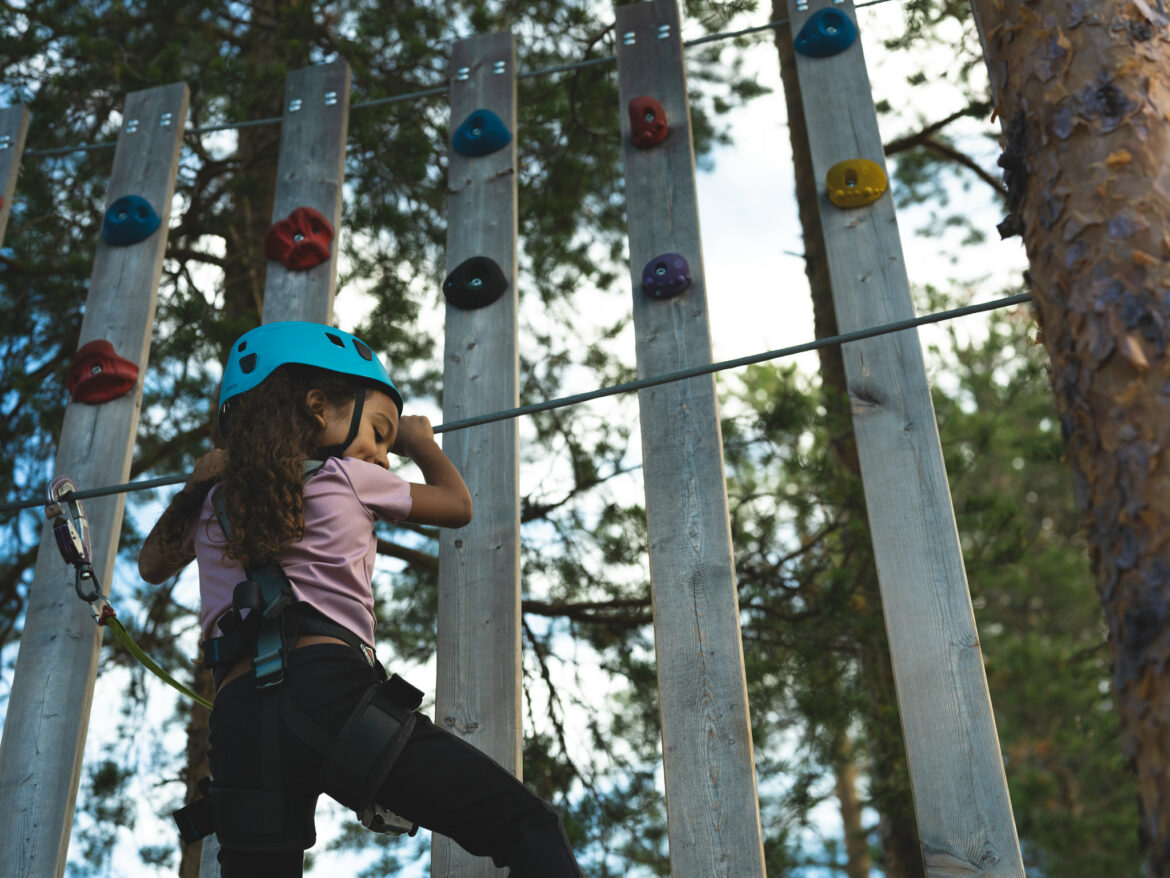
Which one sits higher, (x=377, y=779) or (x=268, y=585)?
(x=268, y=585)

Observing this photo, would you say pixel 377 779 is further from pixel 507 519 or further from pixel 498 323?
pixel 498 323

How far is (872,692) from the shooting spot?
5.12 metres

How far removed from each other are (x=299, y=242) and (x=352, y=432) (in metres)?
1.30

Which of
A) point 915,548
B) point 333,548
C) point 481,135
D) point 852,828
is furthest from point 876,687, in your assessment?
point 852,828

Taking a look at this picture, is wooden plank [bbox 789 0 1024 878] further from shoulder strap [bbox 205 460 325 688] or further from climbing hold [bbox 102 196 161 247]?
climbing hold [bbox 102 196 161 247]

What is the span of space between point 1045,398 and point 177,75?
10.5 m

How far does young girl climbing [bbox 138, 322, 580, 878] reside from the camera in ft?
7.00

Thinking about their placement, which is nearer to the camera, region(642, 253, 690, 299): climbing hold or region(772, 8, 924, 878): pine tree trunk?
region(642, 253, 690, 299): climbing hold

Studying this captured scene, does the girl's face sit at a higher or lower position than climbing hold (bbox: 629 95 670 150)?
lower

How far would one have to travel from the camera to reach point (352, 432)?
2.56 meters

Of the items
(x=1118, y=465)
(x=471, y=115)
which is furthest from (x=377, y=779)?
(x=471, y=115)

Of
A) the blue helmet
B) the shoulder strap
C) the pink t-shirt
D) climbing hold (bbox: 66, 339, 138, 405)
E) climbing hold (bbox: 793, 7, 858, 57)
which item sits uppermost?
climbing hold (bbox: 793, 7, 858, 57)

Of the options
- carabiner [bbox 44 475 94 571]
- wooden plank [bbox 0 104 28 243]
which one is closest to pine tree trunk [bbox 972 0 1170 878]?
carabiner [bbox 44 475 94 571]

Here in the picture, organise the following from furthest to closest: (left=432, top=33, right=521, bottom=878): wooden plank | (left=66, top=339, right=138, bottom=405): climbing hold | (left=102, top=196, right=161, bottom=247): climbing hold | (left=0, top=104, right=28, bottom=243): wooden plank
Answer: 1. (left=0, top=104, right=28, bottom=243): wooden plank
2. (left=102, top=196, right=161, bottom=247): climbing hold
3. (left=66, top=339, right=138, bottom=405): climbing hold
4. (left=432, top=33, right=521, bottom=878): wooden plank
